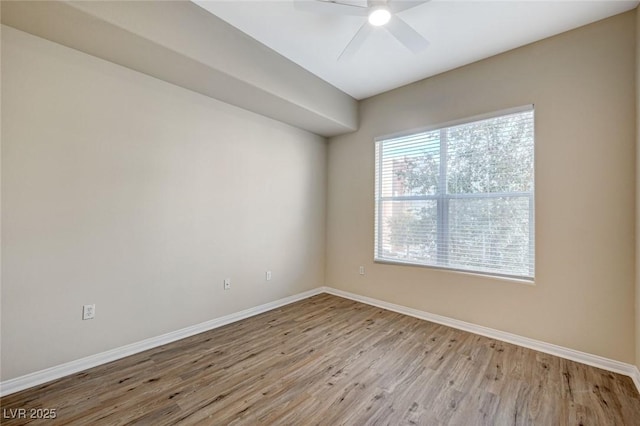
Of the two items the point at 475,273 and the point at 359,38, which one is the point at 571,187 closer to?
the point at 475,273

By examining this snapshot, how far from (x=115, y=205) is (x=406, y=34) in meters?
2.82

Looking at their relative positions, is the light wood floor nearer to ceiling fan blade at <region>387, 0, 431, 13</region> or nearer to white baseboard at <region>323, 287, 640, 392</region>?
white baseboard at <region>323, 287, 640, 392</region>

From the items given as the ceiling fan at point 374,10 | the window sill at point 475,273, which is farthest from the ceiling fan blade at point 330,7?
the window sill at point 475,273

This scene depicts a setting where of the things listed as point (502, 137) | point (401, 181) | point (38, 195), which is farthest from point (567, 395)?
point (38, 195)

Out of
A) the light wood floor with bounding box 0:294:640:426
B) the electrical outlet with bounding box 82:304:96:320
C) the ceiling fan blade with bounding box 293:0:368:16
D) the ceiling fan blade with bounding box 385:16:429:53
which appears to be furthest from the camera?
the electrical outlet with bounding box 82:304:96:320

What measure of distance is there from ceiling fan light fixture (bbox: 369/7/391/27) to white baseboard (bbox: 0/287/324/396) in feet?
10.6

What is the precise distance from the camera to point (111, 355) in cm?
229

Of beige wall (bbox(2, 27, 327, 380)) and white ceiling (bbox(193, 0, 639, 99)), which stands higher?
white ceiling (bbox(193, 0, 639, 99))

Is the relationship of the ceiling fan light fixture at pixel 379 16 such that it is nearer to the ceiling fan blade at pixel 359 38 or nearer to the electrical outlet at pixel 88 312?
the ceiling fan blade at pixel 359 38

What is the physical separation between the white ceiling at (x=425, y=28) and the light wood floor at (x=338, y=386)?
297cm

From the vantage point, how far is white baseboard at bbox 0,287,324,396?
1.89 meters

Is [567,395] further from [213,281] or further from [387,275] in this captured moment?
[213,281]

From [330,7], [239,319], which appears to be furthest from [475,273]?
[330,7]

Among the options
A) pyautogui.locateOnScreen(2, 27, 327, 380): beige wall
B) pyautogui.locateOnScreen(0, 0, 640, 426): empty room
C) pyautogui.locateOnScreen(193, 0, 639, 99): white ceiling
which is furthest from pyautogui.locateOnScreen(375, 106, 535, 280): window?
pyautogui.locateOnScreen(2, 27, 327, 380): beige wall
